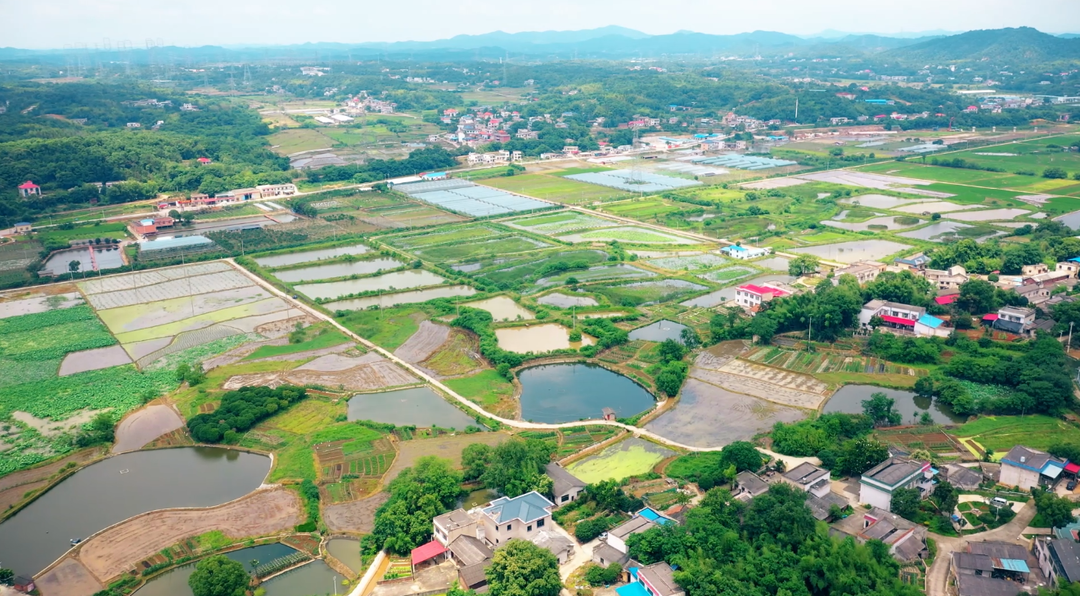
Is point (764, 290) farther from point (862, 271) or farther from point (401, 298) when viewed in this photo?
point (401, 298)

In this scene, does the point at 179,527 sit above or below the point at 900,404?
below

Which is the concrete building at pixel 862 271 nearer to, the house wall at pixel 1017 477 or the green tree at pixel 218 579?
Result: the house wall at pixel 1017 477

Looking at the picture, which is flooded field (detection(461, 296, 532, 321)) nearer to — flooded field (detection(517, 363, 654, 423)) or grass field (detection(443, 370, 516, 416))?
flooded field (detection(517, 363, 654, 423))

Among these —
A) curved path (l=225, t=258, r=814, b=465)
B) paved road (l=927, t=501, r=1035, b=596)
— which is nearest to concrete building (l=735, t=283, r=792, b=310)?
curved path (l=225, t=258, r=814, b=465)

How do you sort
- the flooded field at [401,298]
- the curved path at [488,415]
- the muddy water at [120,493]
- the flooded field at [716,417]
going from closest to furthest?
1. the muddy water at [120,493]
2. the curved path at [488,415]
3. the flooded field at [716,417]
4. the flooded field at [401,298]

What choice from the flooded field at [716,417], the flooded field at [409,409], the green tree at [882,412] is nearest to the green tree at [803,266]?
the flooded field at [716,417]

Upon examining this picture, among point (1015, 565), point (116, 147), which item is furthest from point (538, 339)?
point (116, 147)
